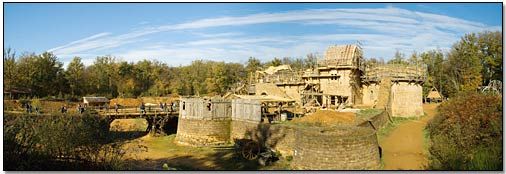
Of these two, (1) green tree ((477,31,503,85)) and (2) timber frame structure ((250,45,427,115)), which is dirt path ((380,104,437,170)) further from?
(1) green tree ((477,31,503,85))

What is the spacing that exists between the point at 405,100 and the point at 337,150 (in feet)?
55.8

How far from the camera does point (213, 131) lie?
61.7 ft

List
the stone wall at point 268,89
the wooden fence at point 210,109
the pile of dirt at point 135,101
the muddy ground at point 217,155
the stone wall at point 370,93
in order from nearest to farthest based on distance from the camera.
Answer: the muddy ground at point 217,155 < the wooden fence at point 210,109 < the stone wall at point 370,93 < the stone wall at point 268,89 < the pile of dirt at point 135,101

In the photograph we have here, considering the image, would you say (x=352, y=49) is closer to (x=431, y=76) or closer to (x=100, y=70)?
(x=431, y=76)

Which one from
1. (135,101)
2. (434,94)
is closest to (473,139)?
(434,94)

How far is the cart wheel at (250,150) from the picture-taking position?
1555 cm

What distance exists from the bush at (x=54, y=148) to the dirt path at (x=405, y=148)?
764 cm

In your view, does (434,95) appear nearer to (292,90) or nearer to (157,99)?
(292,90)

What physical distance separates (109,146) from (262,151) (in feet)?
21.4

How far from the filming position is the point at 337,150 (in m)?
11.6

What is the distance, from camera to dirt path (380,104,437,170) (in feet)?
40.3

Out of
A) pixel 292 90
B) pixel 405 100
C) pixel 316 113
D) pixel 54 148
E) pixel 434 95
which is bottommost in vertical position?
pixel 54 148

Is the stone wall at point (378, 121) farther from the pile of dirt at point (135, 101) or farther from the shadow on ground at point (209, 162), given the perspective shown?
the pile of dirt at point (135, 101)

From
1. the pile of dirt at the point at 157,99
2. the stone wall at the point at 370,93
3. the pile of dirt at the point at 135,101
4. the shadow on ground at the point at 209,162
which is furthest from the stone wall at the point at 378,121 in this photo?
the pile of dirt at the point at 157,99
